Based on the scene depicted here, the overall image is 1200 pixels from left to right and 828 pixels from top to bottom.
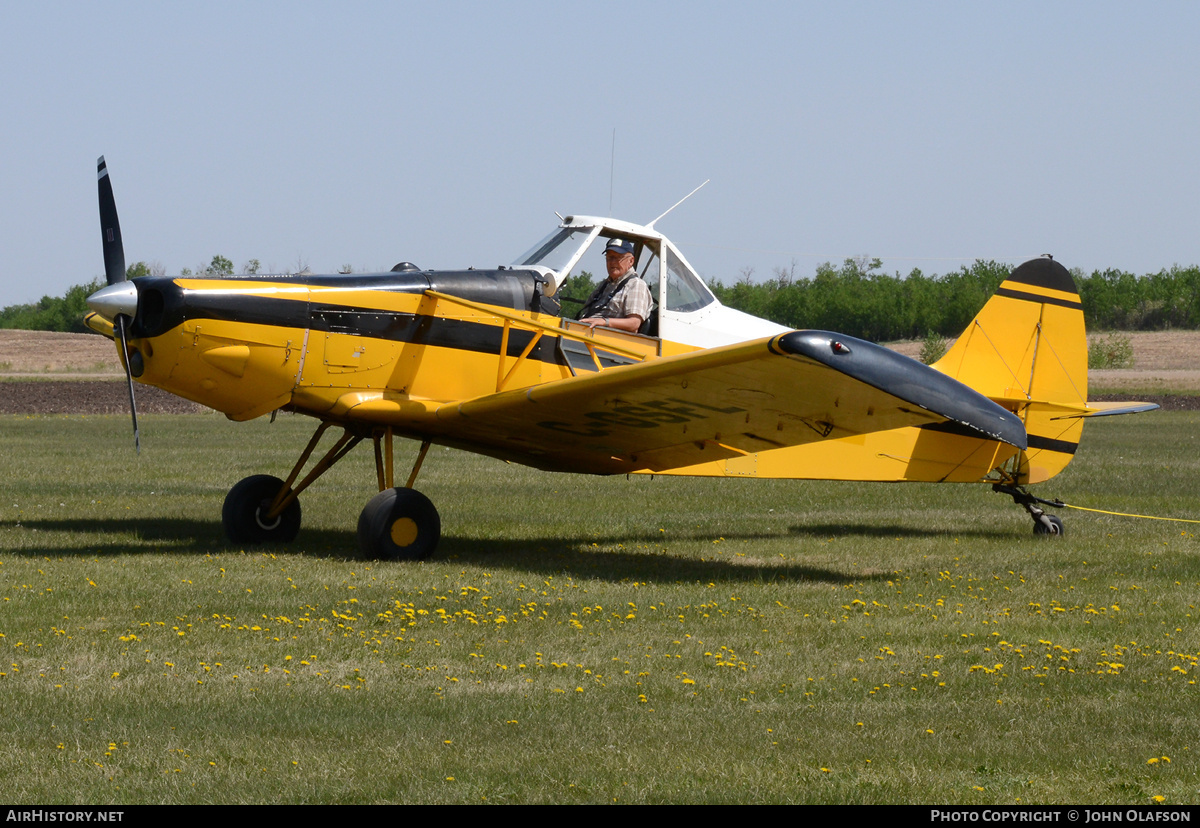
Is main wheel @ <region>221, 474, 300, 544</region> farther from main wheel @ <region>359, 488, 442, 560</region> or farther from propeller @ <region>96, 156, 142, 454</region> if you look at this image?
main wheel @ <region>359, 488, 442, 560</region>

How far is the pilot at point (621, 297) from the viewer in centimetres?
1006

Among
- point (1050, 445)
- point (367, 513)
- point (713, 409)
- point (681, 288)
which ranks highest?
point (681, 288)

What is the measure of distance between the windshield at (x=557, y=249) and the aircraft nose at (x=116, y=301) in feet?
10.2

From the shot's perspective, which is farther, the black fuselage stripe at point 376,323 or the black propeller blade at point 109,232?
the black propeller blade at point 109,232

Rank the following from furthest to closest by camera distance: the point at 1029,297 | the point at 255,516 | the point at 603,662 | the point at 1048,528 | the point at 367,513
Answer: the point at 1029,297, the point at 1048,528, the point at 255,516, the point at 367,513, the point at 603,662

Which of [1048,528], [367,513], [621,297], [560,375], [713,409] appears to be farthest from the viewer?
[1048,528]

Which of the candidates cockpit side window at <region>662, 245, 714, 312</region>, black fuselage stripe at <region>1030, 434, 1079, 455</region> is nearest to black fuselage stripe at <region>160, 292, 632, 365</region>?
cockpit side window at <region>662, 245, 714, 312</region>

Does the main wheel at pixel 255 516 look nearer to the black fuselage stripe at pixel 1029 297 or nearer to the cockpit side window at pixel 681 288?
the cockpit side window at pixel 681 288

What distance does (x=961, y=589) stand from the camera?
8.55m

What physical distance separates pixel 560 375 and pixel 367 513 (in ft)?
6.35

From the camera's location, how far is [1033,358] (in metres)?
11.5

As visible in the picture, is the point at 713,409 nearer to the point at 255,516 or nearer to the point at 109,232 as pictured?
the point at 255,516

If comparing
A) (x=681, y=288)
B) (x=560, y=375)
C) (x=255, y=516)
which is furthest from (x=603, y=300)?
(x=255, y=516)

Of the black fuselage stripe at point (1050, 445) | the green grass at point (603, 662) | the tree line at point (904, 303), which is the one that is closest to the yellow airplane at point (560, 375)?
the black fuselage stripe at point (1050, 445)
